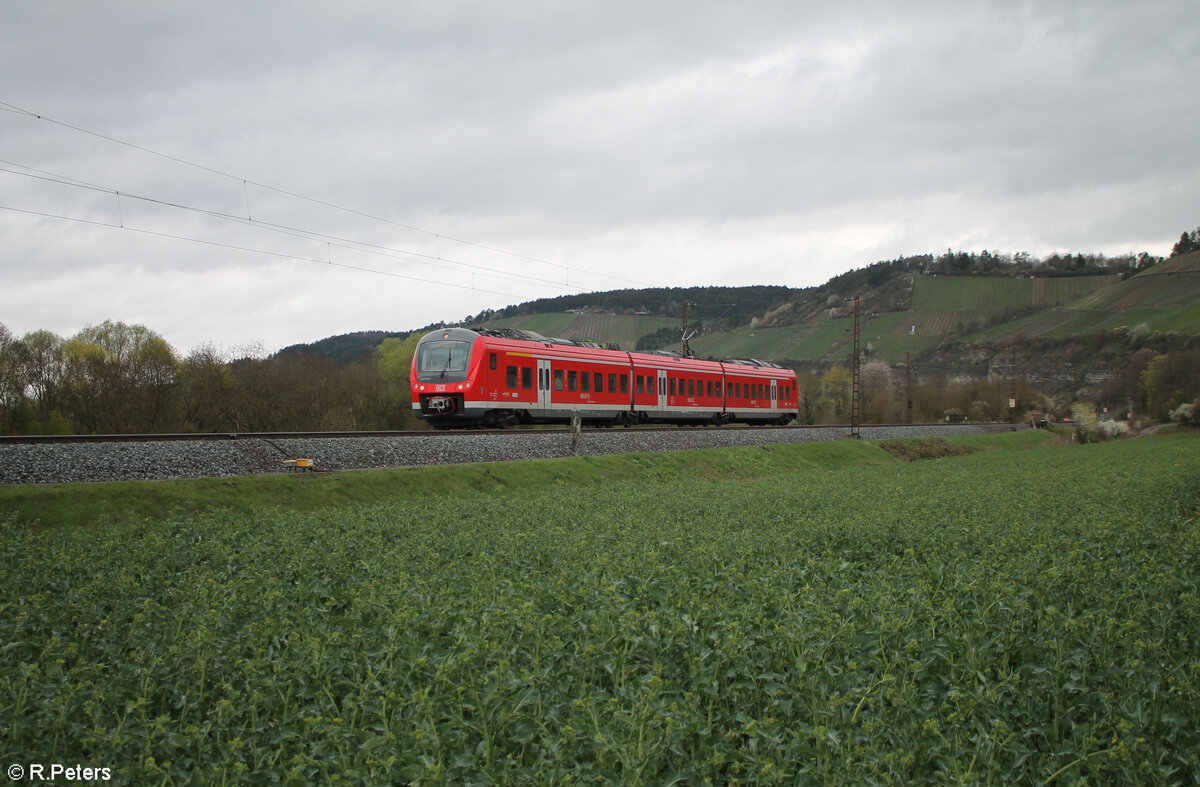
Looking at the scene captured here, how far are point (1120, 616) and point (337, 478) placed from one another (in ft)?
51.2

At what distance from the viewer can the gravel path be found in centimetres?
1537

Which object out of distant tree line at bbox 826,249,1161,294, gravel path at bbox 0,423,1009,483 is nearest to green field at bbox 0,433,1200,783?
gravel path at bbox 0,423,1009,483

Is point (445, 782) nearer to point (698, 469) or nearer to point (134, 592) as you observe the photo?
point (134, 592)

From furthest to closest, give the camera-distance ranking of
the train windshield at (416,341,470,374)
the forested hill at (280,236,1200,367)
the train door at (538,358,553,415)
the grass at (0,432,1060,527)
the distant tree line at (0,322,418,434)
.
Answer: the forested hill at (280,236,1200,367) → the distant tree line at (0,322,418,434) → the train door at (538,358,553,415) → the train windshield at (416,341,470,374) → the grass at (0,432,1060,527)

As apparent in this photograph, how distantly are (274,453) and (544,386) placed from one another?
13.3 metres

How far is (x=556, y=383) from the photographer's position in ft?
105

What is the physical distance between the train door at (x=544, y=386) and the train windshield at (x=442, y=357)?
4017mm

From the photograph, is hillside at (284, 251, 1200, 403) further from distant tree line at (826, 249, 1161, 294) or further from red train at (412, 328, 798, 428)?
red train at (412, 328, 798, 428)

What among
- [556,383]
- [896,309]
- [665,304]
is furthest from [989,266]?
[556,383]

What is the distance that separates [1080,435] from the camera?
254 ft

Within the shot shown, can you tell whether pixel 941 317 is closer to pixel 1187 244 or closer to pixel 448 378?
pixel 1187 244

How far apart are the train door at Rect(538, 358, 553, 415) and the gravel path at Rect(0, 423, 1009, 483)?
2.44 metres

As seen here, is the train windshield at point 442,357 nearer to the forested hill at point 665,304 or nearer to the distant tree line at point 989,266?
the forested hill at point 665,304

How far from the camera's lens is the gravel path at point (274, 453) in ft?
50.4
